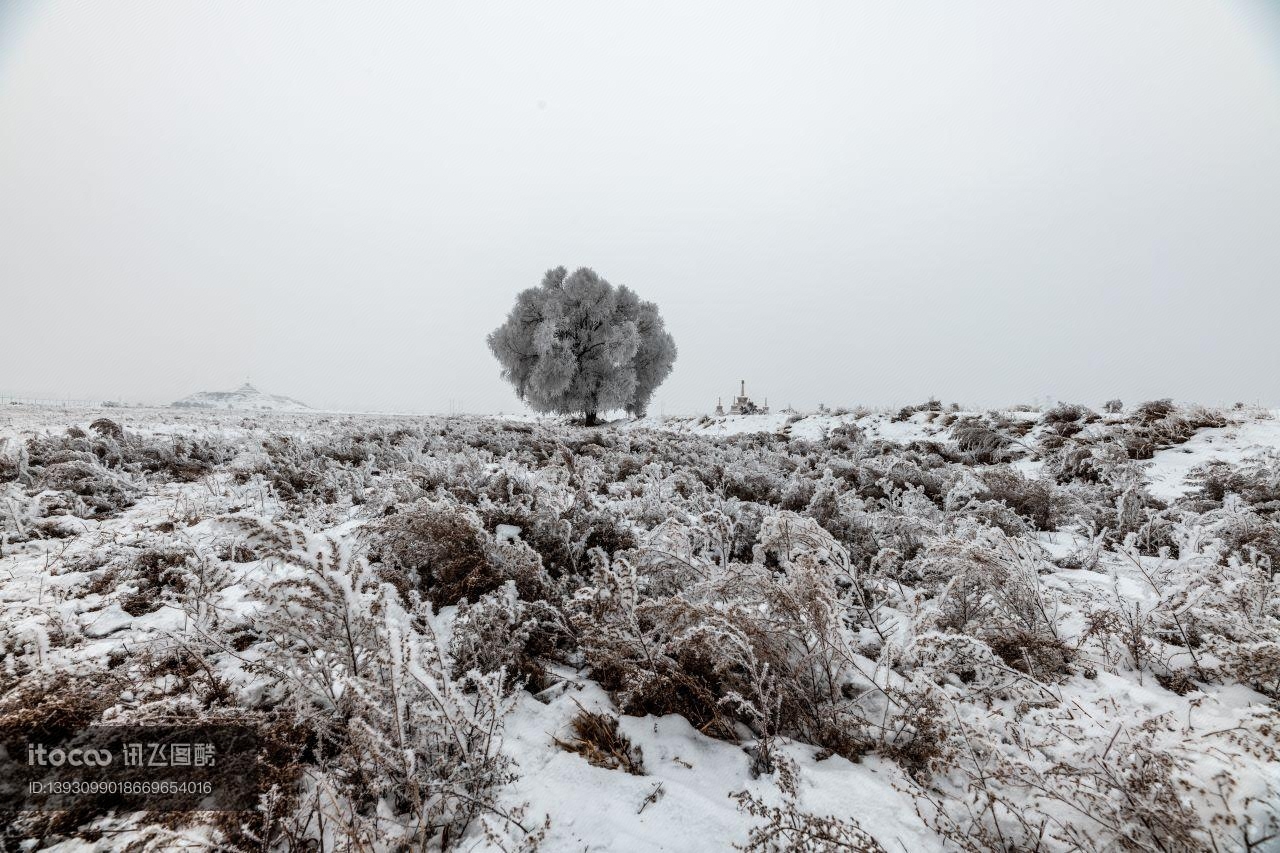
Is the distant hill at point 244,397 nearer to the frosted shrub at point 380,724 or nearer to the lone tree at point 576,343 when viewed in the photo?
the lone tree at point 576,343

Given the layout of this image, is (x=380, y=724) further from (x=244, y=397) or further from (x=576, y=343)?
(x=244, y=397)

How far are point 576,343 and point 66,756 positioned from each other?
23883 mm

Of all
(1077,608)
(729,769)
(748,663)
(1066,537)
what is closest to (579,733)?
(729,769)

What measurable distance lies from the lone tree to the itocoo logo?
22059 millimetres

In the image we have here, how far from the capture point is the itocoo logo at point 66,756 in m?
1.56

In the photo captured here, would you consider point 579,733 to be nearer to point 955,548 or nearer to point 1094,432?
point 955,548

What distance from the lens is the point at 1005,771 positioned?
1.48 m

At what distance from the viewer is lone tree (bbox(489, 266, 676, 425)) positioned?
23.9 metres

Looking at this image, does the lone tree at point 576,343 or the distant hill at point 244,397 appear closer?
the lone tree at point 576,343

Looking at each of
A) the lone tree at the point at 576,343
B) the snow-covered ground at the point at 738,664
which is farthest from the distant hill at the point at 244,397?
the snow-covered ground at the point at 738,664

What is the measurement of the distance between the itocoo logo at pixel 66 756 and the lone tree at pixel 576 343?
22.1 metres

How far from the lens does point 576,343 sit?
24.8 m

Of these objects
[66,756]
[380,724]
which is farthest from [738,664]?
[66,756]

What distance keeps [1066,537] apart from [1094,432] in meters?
5.09
